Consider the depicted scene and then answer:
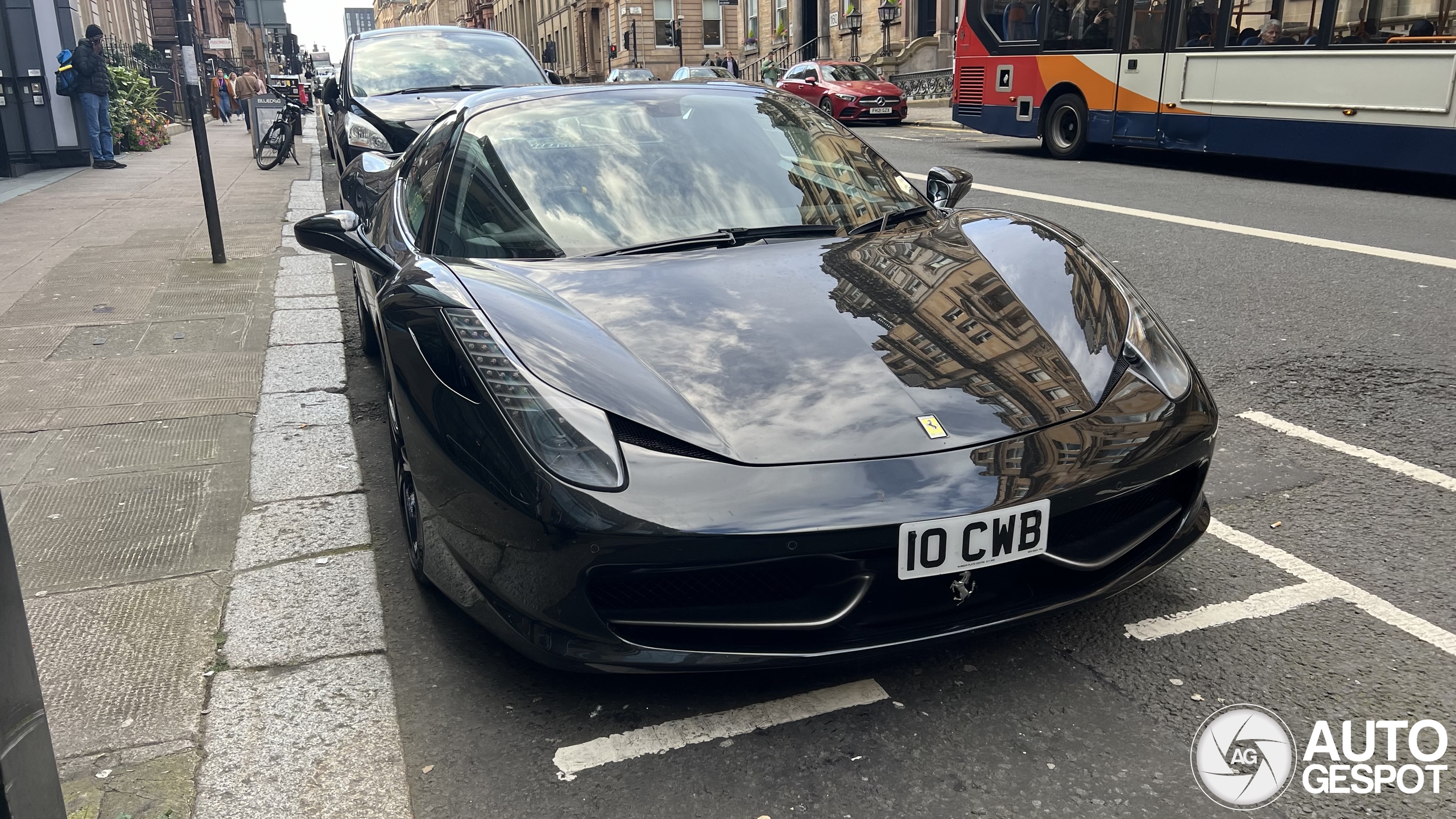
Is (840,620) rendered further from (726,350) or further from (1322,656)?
(1322,656)

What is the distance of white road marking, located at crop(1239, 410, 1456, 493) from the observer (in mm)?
3553

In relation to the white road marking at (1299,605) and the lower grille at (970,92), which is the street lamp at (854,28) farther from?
the white road marking at (1299,605)

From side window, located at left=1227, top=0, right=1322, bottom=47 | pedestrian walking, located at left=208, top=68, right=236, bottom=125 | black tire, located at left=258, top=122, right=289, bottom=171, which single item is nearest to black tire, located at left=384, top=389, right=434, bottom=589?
side window, located at left=1227, top=0, right=1322, bottom=47

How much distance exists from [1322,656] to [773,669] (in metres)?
1.27

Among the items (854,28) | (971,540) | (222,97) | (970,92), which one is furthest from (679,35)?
(971,540)

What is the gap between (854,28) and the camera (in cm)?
3934

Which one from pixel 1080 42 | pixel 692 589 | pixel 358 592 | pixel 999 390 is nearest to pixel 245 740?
pixel 358 592

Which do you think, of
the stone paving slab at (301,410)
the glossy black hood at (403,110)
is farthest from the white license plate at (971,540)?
the glossy black hood at (403,110)

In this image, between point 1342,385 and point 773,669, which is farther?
point 1342,385

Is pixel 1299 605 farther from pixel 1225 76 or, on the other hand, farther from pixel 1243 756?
pixel 1225 76

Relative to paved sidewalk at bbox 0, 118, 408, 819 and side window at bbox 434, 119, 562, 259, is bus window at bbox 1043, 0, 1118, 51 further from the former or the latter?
side window at bbox 434, 119, 562, 259

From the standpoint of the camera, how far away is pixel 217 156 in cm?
1822

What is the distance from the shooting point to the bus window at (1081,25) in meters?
14.0

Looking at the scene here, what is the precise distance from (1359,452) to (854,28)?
38041 mm
